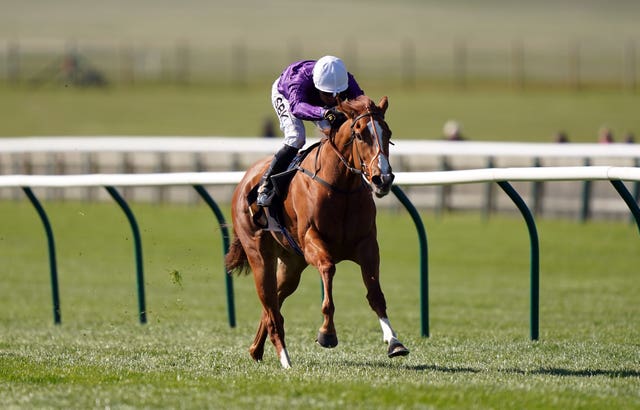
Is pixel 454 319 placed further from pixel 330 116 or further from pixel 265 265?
pixel 330 116

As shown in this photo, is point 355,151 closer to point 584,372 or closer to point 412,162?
point 584,372

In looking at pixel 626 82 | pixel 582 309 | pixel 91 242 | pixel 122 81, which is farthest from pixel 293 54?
pixel 582 309

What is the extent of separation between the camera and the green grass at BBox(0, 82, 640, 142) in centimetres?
3275

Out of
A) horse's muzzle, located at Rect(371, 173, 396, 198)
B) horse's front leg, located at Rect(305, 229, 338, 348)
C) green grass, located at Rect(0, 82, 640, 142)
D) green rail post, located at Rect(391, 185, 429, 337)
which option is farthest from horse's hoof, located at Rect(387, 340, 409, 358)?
green grass, located at Rect(0, 82, 640, 142)

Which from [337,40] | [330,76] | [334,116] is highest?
[330,76]

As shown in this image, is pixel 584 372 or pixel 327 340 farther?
pixel 584 372

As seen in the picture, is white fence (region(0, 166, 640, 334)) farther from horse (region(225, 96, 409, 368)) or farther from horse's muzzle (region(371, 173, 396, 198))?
horse's muzzle (region(371, 173, 396, 198))

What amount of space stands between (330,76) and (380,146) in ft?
2.61

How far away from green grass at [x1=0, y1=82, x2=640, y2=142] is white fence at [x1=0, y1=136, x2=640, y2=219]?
10.3m

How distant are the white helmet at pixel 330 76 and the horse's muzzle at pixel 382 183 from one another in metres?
0.91

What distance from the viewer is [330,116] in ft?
22.7

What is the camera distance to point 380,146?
646 cm

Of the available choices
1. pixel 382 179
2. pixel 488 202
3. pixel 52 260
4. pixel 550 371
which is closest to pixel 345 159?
pixel 382 179

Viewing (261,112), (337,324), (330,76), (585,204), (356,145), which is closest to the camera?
(356,145)
